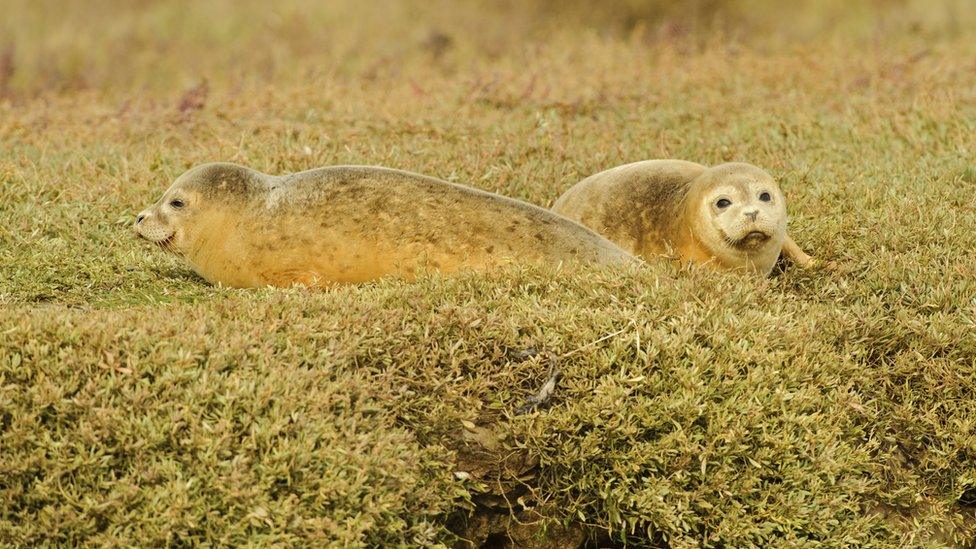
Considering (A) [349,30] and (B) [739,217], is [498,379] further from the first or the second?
(A) [349,30]

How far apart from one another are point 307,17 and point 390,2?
1720 millimetres

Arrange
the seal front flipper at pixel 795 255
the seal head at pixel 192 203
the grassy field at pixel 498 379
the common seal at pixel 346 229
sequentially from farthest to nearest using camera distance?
the seal front flipper at pixel 795 255 → the seal head at pixel 192 203 → the common seal at pixel 346 229 → the grassy field at pixel 498 379

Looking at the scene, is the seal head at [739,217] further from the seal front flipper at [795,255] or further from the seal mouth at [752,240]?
the seal front flipper at [795,255]

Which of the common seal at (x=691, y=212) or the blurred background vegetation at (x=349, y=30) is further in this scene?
the blurred background vegetation at (x=349, y=30)

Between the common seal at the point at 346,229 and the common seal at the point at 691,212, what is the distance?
44 centimetres

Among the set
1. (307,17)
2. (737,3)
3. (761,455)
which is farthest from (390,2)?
(761,455)

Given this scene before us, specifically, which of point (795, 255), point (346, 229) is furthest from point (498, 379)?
point (795, 255)

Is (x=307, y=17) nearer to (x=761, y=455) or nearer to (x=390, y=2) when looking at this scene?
(x=390, y=2)

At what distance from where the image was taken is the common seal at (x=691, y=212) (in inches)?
265

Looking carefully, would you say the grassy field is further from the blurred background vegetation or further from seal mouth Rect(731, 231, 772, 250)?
the blurred background vegetation

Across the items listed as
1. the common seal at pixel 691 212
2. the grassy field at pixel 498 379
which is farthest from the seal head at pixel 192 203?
the common seal at pixel 691 212

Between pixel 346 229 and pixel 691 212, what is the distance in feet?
6.14

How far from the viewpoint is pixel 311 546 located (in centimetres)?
460

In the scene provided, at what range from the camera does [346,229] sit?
6590 mm
